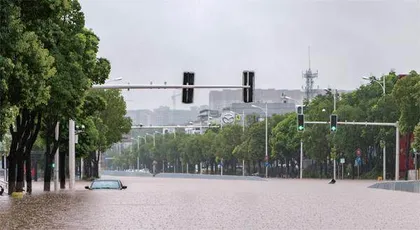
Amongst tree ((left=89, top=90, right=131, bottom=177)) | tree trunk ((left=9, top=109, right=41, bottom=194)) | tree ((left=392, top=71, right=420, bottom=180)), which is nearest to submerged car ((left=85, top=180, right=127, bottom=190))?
tree trunk ((left=9, top=109, right=41, bottom=194))

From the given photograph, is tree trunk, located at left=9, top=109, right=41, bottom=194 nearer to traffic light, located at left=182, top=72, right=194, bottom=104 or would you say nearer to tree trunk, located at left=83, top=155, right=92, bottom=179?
traffic light, located at left=182, top=72, right=194, bottom=104

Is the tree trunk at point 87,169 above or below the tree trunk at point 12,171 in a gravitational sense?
below

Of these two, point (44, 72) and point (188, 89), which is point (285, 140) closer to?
point (188, 89)

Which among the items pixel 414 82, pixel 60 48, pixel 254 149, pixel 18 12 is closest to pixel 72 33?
pixel 60 48

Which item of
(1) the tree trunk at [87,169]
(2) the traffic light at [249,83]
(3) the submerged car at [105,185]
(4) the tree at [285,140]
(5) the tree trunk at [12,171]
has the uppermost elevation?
(2) the traffic light at [249,83]

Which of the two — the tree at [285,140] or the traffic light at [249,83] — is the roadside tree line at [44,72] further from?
the tree at [285,140]

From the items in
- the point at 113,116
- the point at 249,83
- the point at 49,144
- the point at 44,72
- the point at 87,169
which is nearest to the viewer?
the point at 44,72

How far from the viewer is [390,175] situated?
11856 cm

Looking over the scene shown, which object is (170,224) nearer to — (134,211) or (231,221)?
(231,221)

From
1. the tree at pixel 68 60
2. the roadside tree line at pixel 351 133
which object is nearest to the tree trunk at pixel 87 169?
the roadside tree line at pixel 351 133

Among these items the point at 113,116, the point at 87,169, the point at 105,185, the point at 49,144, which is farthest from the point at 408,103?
the point at 49,144

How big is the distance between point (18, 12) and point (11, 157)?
72.5 ft

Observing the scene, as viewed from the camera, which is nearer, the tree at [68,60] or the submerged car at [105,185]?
the tree at [68,60]

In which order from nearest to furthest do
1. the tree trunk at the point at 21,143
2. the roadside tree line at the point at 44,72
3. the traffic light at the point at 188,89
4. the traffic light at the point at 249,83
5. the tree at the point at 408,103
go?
the roadside tree line at the point at 44,72, the traffic light at the point at 188,89, the traffic light at the point at 249,83, the tree trunk at the point at 21,143, the tree at the point at 408,103
